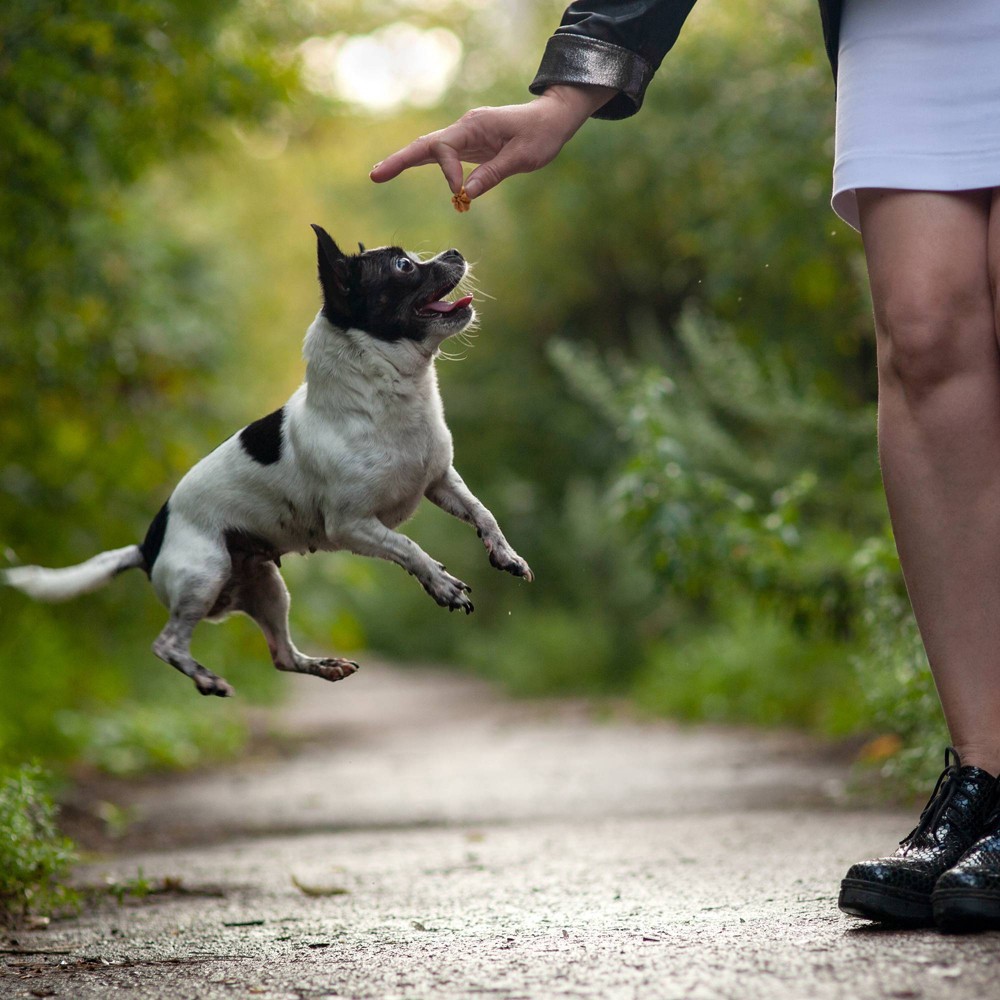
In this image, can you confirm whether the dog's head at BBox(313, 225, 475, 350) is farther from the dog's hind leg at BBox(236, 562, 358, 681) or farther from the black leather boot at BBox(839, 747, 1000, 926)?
the black leather boot at BBox(839, 747, 1000, 926)

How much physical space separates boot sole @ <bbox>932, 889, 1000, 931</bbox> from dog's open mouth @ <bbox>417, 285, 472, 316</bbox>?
4.41 ft

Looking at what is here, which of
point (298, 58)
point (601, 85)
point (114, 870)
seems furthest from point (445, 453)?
point (298, 58)

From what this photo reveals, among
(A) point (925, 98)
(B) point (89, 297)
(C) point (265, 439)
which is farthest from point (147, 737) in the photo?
(A) point (925, 98)

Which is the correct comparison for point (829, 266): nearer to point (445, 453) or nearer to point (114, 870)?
point (114, 870)

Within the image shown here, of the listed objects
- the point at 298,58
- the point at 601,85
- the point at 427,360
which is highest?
the point at 298,58

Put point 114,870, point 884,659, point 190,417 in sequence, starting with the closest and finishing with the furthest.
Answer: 1. point 114,870
2. point 884,659
3. point 190,417

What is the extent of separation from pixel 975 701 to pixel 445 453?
1098 millimetres

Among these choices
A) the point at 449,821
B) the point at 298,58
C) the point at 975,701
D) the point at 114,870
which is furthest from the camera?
the point at 298,58

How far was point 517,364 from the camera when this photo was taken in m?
16.3

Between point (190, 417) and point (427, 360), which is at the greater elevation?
point (427, 360)

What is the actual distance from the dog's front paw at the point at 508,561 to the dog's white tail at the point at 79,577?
2.81 feet

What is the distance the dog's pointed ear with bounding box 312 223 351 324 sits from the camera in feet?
8.29

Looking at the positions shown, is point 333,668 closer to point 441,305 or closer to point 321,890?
point 441,305

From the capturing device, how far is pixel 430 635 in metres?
23.1
